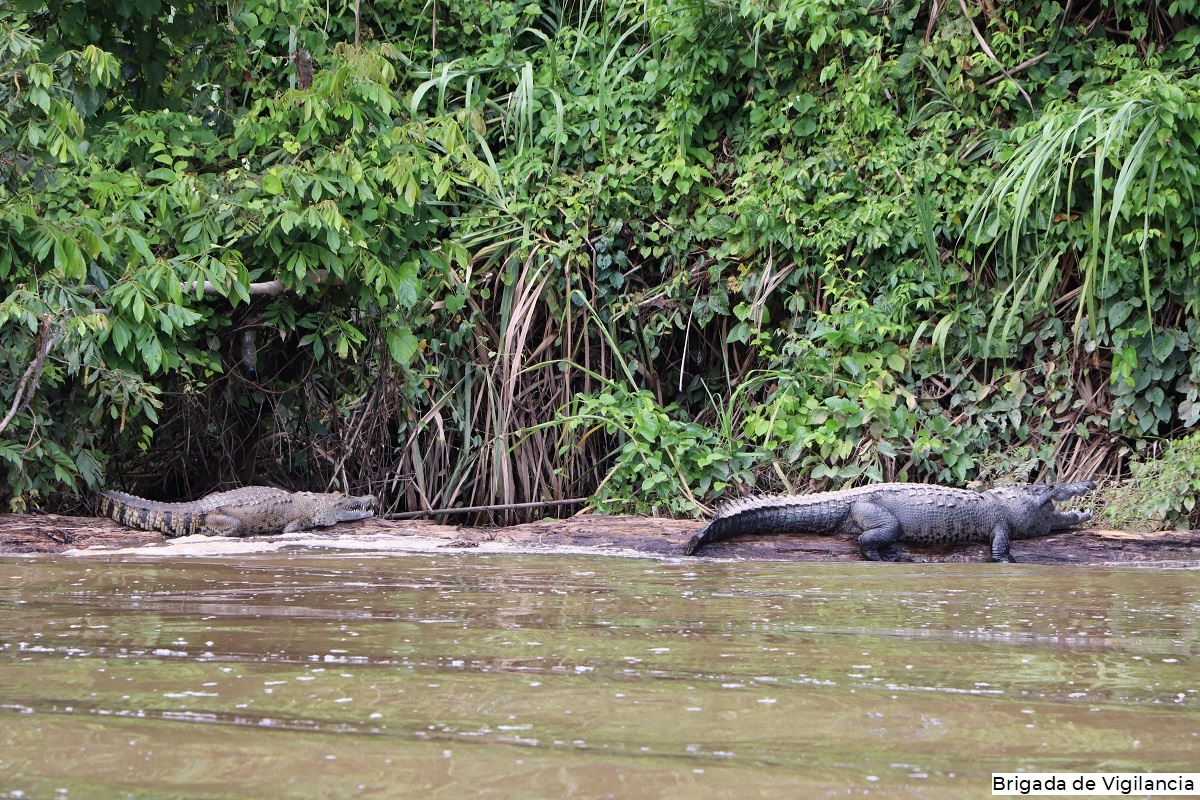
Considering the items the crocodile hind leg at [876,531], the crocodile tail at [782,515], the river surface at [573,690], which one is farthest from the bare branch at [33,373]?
the crocodile hind leg at [876,531]

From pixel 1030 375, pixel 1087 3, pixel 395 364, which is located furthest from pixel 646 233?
pixel 1087 3

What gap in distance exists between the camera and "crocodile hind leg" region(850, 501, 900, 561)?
16.6 feet

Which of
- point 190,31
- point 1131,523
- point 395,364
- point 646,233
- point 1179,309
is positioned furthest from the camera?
point 646,233

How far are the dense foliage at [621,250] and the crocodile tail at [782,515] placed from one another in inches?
29.2

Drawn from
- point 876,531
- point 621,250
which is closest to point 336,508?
point 621,250

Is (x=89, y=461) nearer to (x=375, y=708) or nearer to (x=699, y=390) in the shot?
(x=699, y=390)

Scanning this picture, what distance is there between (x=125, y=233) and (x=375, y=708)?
382 cm

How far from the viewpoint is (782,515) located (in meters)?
5.21

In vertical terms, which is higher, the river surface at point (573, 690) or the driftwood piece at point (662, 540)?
the driftwood piece at point (662, 540)

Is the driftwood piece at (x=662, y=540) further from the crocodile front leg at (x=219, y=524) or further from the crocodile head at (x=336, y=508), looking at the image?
the crocodile front leg at (x=219, y=524)

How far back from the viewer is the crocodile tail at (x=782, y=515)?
5.02 m

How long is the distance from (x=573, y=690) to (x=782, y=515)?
351 centimetres

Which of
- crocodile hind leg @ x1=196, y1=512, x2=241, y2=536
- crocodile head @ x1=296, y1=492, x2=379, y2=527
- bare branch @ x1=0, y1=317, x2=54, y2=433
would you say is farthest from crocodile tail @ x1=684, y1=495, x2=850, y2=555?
bare branch @ x1=0, y1=317, x2=54, y2=433

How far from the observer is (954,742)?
60.4 inches
